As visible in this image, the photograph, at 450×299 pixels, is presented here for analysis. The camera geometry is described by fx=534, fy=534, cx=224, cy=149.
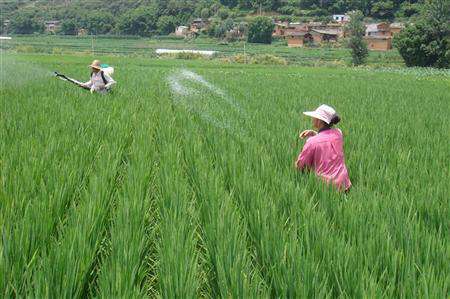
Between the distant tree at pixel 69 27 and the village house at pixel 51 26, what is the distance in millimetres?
1508

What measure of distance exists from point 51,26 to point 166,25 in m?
21.2

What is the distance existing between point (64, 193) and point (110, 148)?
1828mm

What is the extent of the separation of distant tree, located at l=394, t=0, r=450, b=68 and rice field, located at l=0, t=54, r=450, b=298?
38.2 metres

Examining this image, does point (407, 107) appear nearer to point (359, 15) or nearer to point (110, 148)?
point (110, 148)

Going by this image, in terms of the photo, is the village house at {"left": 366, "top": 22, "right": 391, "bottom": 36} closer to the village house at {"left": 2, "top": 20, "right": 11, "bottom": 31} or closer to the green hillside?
the green hillside

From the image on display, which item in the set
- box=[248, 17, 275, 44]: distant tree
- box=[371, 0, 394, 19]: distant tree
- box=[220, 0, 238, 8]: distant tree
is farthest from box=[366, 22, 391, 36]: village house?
box=[220, 0, 238, 8]: distant tree

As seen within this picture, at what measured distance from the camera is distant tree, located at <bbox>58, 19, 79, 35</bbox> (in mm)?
91875

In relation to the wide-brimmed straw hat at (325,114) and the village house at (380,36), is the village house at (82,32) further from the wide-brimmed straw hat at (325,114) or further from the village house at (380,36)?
the wide-brimmed straw hat at (325,114)

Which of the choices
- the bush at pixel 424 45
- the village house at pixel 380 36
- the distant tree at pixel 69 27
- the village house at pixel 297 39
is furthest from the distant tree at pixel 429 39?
the distant tree at pixel 69 27

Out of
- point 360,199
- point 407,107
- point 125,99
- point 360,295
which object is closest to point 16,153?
point 360,199

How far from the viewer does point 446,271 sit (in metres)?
2.36

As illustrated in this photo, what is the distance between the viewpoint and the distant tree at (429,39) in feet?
137

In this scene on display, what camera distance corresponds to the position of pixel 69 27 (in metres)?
91.9

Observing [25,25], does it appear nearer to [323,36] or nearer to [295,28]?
[295,28]
